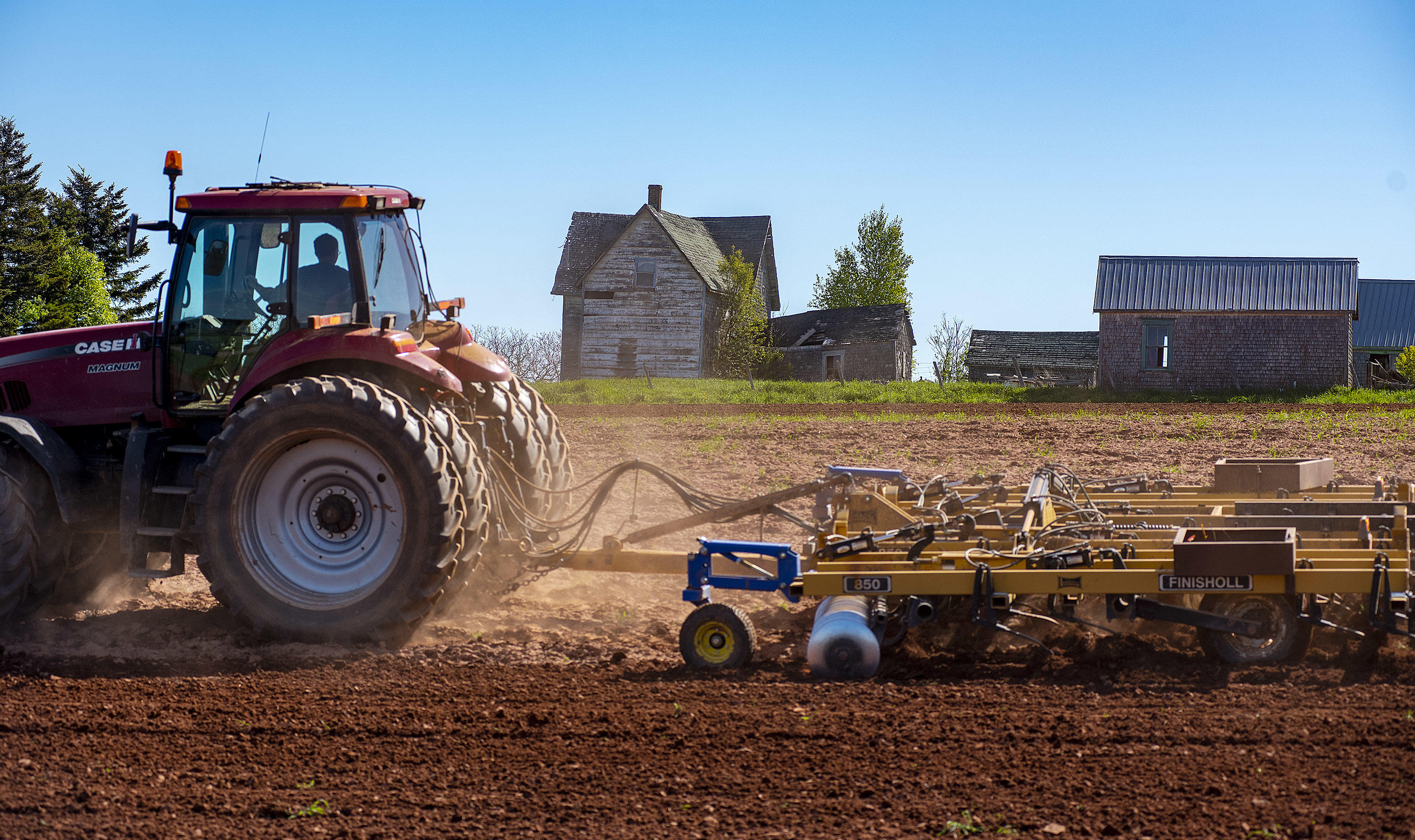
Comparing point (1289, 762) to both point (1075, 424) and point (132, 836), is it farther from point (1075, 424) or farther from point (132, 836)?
point (1075, 424)

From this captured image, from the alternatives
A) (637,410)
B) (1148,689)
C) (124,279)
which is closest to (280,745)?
(1148,689)

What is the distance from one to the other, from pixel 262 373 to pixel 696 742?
11.5 ft

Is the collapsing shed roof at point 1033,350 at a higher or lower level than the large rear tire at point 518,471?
higher

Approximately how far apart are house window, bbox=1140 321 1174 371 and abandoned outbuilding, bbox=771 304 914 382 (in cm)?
1122

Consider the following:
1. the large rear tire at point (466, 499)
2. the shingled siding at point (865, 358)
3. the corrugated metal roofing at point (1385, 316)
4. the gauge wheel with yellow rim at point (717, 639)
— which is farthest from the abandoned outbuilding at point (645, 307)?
the gauge wheel with yellow rim at point (717, 639)

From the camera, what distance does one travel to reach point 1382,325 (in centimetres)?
4612

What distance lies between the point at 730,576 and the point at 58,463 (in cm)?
409

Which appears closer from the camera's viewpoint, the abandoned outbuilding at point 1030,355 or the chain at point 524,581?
the chain at point 524,581

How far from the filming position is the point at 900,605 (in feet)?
19.5

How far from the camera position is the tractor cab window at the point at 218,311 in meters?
6.89

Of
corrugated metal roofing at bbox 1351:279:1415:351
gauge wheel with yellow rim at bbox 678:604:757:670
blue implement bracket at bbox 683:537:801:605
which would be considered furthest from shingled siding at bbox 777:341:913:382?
gauge wheel with yellow rim at bbox 678:604:757:670

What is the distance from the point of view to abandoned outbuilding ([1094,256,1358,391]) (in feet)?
113

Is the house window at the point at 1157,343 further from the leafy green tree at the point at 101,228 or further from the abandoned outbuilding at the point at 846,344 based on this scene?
the leafy green tree at the point at 101,228

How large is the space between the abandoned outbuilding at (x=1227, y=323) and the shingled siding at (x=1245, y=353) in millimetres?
21
